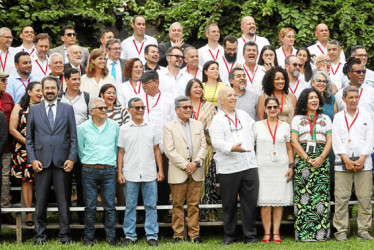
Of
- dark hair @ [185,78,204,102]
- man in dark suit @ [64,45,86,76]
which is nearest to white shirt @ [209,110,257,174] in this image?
dark hair @ [185,78,204,102]

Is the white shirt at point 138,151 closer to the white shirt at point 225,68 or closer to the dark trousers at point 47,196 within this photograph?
the dark trousers at point 47,196

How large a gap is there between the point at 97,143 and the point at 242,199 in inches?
86.9

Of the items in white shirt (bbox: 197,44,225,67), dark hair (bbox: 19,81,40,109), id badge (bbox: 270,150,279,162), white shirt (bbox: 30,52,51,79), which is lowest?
id badge (bbox: 270,150,279,162)

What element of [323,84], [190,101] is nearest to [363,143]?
[323,84]

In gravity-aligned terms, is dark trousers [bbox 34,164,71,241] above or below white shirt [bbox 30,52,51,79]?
below

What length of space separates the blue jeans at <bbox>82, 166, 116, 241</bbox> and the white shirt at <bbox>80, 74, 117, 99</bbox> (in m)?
1.46

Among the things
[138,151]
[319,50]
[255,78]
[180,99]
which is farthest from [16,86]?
[319,50]

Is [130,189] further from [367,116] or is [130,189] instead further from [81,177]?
[367,116]

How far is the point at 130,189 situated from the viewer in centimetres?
881

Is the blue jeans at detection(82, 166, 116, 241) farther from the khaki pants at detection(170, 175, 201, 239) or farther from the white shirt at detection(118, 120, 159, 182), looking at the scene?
the khaki pants at detection(170, 175, 201, 239)

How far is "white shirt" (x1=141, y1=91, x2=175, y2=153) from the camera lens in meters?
9.41

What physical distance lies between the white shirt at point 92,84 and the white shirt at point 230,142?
2019mm

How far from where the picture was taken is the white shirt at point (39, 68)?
418 inches

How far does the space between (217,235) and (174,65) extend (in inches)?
112
